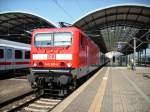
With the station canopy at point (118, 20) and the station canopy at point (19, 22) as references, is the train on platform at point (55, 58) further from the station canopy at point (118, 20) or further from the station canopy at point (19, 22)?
the station canopy at point (19, 22)

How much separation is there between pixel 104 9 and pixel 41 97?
76.2 feet

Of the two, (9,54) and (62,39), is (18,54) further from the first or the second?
(62,39)

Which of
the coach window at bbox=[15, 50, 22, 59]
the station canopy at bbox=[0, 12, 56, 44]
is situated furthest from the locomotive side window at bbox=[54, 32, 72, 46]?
the station canopy at bbox=[0, 12, 56, 44]

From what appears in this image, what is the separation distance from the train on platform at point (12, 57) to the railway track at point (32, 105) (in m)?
8.73

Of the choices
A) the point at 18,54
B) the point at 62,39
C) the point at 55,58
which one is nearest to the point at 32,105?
the point at 55,58

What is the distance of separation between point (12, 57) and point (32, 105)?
11.7 meters

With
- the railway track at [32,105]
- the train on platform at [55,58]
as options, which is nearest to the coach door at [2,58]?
the train on platform at [55,58]

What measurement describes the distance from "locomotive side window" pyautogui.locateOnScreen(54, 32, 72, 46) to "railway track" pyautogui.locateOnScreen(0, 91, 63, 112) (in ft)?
8.13

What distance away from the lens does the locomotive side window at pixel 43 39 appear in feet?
38.0

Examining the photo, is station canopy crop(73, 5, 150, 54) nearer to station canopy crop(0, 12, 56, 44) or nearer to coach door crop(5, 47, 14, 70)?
station canopy crop(0, 12, 56, 44)

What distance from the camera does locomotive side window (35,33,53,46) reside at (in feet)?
38.0

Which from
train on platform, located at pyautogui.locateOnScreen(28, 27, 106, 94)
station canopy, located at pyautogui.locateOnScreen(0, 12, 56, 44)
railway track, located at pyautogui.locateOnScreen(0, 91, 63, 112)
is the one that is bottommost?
railway track, located at pyautogui.locateOnScreen(0, 91, 63, 112)

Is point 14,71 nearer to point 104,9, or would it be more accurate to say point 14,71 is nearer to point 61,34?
point 61,34

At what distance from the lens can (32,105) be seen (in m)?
9.59
